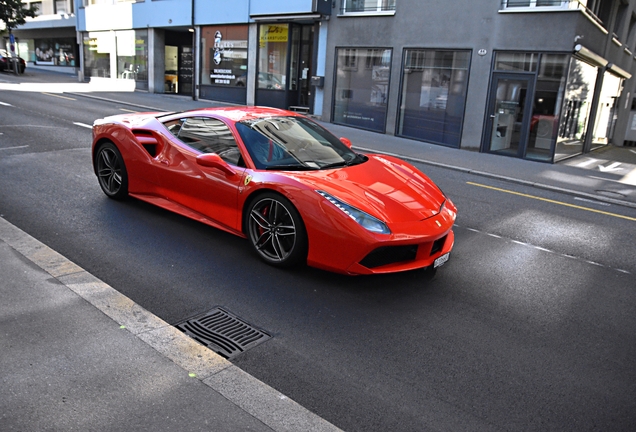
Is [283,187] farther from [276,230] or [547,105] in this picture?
[547,105]

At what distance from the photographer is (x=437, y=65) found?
54.9 feet

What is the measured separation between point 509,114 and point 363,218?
1234 cm

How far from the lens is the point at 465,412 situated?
10.2ft

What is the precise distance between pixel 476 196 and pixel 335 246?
5598 millimetres

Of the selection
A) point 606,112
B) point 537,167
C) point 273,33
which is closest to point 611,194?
point 537,167

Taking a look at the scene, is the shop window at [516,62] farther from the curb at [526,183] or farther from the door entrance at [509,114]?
the curb at [526,183]

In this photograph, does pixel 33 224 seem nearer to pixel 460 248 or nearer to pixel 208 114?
pixel 208 114

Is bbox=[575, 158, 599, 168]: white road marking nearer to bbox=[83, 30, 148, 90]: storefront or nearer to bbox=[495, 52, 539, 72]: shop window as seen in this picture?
bbox=[495, 52, 539, 72]: shop window

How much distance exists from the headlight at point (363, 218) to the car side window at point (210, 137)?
4.21 feet

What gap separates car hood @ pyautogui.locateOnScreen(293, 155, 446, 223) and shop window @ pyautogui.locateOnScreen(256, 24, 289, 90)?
1707 centimetres

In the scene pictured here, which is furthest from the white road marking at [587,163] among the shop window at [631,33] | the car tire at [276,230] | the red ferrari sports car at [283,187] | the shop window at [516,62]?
the car tire at [276,230]

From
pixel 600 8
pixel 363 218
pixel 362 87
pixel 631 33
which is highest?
pixel 631 33

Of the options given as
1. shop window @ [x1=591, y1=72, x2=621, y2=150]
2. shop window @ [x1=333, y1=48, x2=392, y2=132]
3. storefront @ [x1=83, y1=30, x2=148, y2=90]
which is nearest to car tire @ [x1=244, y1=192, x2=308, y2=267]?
shop window @ [x1=333, y1=48, x2=392, y2=132]

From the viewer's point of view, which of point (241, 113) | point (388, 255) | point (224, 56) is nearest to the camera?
point (388, 255)
